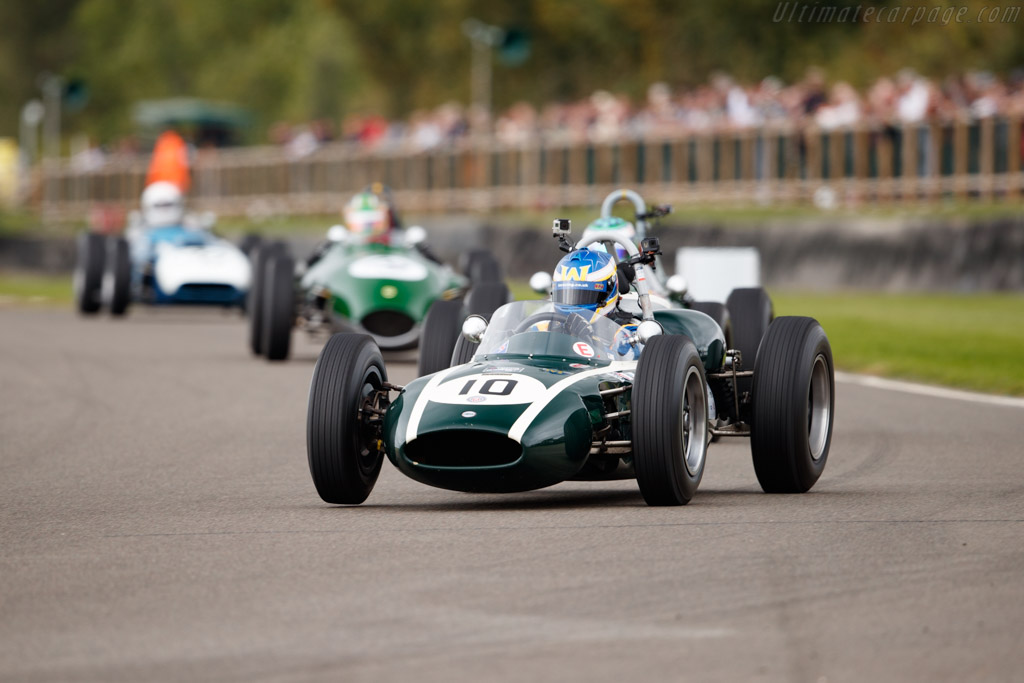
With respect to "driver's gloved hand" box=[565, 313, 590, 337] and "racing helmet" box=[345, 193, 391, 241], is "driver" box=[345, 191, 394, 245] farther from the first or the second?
"driver's gloved hand" box=[565, 313, 590, 337]

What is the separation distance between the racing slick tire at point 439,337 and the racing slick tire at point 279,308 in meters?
6.20

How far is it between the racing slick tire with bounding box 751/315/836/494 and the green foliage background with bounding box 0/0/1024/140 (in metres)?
33.0

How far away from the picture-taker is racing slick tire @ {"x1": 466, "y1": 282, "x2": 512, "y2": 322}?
44.7ft

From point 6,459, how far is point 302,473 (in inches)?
77.0

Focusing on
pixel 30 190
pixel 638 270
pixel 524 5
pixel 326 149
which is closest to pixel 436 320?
pixel 638 270

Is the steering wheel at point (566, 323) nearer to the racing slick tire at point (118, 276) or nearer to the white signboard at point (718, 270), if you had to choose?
the white signboard at point (718, 270)

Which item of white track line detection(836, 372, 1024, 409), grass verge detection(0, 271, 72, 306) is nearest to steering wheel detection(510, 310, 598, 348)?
white track line detection(836, 372, 1024, 409)

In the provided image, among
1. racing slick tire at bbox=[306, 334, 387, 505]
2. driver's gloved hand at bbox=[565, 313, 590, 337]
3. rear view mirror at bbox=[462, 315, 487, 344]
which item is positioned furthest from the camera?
rear view mirror at bbox=[462, 315, 487, 344]

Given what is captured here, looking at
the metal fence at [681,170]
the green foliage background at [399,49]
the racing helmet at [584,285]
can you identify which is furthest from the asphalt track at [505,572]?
the green foliage background at [399,49]

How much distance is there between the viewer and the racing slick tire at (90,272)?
83.2 feet

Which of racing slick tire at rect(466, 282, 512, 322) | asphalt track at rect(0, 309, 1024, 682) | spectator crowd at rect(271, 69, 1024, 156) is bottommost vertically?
asphalt track at rect(0, 309, 1024, 682)

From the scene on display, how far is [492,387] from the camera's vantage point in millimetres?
8617

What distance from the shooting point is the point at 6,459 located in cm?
1123

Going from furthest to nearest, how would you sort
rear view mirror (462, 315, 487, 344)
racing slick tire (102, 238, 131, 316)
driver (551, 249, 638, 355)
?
racing slick tire (102, 238, 131, 316)
rear view mirror (462, 315, 487, 344)
driver (551, 249, 638, 355)
